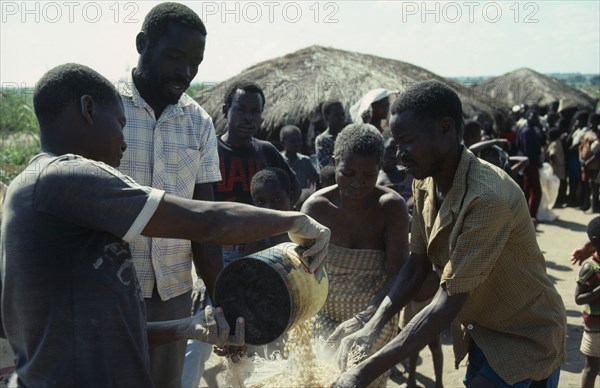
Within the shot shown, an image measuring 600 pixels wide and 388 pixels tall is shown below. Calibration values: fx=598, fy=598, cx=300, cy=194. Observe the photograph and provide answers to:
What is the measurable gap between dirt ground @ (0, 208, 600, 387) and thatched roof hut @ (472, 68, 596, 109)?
11.6m

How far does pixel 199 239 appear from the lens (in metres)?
1.91

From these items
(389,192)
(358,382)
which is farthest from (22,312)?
(389,192)

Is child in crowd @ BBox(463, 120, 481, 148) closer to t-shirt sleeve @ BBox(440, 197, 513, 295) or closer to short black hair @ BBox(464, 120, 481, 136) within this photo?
short black hair @ BBox(464, 120, 481, 136)

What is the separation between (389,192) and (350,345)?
102 centimetres

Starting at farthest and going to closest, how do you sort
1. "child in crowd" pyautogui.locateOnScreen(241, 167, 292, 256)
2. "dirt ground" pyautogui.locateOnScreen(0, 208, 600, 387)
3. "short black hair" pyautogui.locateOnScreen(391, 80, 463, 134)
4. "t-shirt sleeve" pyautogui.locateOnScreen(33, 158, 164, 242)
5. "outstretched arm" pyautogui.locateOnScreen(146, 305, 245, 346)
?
1. "dirt ground" pyautogui.locateOnScreen(0, 208, 600, 387)
2. "child in crowd" pyautogui.locateOnScreen(241, 167, 292, 256)
3. "short black hair" pyautogui.locateOnScreen(391, 80, 463, 134)
4. "outstretched arm" pyautogui.locateOnScreen(146, 305, 245, 346)
5. "t-shirt sleeve" pyautogui.locateOnScreen(33, 158, 164, 242)

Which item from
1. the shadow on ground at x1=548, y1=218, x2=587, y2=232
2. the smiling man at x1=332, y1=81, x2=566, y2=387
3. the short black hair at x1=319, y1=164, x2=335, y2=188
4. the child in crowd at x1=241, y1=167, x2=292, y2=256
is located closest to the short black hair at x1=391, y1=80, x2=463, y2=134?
the smiling man at x1=332, y1=81, x2=566, y2=387

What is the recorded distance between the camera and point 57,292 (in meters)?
1.79

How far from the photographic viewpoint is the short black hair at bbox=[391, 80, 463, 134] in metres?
2.46

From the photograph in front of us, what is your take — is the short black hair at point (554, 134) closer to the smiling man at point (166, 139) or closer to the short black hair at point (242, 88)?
the short black hair at point (242, 88)

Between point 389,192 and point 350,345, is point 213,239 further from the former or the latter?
point 389,192

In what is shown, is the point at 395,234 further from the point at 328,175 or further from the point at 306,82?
the point at 306,82

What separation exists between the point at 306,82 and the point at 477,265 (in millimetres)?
10508

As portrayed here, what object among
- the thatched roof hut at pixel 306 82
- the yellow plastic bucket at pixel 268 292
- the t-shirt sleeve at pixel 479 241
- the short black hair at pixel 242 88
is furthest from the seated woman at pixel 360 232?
the thatched roof hut at pixel 306 82

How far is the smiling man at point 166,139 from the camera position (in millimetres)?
2895
